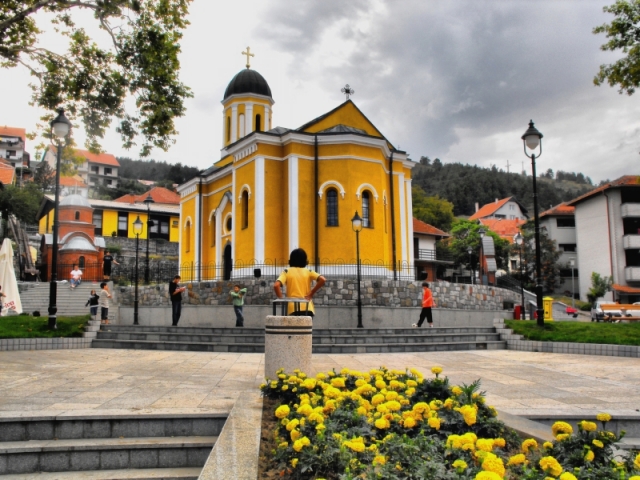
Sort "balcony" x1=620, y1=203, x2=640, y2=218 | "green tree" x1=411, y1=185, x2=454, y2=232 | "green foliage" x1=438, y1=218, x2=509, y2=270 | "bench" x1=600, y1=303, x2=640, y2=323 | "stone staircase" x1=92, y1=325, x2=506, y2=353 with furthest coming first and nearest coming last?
1. "green tree" x1=411, y1=185, x2=454, y2=232
2. "green foliage" x1=438, y1=218, x2=509, y2=270
3. "balcony" x1=620, y1=203, x2=640, y2=218
4. "bench" x1=600, y1=303, x2=640, y2=323
5. "stone staircase" x1=92, y1=325, x2=506, y2=353

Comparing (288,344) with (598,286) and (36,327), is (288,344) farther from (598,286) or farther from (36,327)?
(598,286)

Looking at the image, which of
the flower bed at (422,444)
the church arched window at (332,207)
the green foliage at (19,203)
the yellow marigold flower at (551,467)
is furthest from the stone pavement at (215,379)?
the green foliage at (19,203)

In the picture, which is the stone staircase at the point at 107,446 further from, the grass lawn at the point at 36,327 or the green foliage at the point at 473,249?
the green foliage at the point at 473,249

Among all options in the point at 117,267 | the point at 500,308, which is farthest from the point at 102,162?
the point at 500,308

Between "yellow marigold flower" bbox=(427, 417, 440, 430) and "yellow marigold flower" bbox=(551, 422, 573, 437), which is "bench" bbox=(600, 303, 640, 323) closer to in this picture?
"yellow marigold flower" bbox=(551, 422, 573, 437)

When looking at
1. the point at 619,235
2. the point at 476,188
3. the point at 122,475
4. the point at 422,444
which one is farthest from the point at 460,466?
the point at 476,188

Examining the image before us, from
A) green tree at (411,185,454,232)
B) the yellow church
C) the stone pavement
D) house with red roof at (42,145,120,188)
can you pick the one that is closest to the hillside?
green tree at (411,185,454,232)

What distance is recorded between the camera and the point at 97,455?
475cm

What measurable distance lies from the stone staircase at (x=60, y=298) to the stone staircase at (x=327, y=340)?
32.1ft

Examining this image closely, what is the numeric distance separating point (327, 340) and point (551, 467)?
1170 cm

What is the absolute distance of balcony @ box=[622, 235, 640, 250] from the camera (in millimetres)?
39375

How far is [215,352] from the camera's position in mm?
13406

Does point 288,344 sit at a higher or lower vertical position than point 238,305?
lower

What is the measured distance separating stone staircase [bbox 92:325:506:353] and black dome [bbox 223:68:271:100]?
61.1ft
